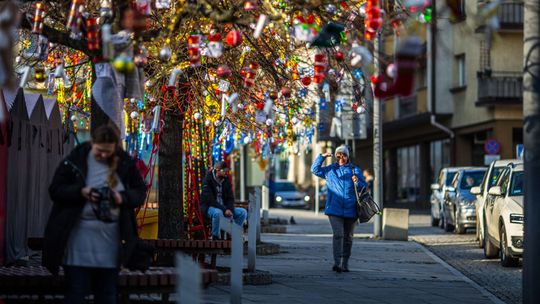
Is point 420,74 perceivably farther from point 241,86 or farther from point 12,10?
point 12,10

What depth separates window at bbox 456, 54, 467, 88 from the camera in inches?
1980

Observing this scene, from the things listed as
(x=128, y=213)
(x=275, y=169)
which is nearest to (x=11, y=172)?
(x=128, y=213)

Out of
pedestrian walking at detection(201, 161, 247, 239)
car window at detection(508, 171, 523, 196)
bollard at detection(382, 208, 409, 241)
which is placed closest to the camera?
pedestrian walking at detection(201, 161, 247, 239)

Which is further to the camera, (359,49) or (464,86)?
(464,86)

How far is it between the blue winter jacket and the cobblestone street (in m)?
2.00

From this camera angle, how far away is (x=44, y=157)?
58.2 feet

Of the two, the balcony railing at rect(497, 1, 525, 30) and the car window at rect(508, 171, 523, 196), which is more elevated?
the balcony railing at rect(497, 1, 525, 30)

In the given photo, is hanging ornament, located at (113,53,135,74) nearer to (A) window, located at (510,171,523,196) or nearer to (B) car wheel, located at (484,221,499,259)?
(A) window, located at (510,171,523,196)

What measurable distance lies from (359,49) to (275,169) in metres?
76.9

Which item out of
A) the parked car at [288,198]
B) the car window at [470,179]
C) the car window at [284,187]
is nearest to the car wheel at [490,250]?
the car window at [470,179]

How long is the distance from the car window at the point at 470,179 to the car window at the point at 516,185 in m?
10.8

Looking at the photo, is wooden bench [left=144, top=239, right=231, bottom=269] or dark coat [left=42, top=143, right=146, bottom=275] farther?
wooden bench [left=144, top=239, right=231, bottom=269]

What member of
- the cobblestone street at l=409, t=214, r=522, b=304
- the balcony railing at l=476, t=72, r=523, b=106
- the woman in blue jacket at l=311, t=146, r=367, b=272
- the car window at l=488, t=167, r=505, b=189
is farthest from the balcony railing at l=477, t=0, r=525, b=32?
the woman in blue jacket at l=311, t=146, r=367, b=272

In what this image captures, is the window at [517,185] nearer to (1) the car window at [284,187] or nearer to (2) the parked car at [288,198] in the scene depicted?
(2) the parked car at [288,198]
